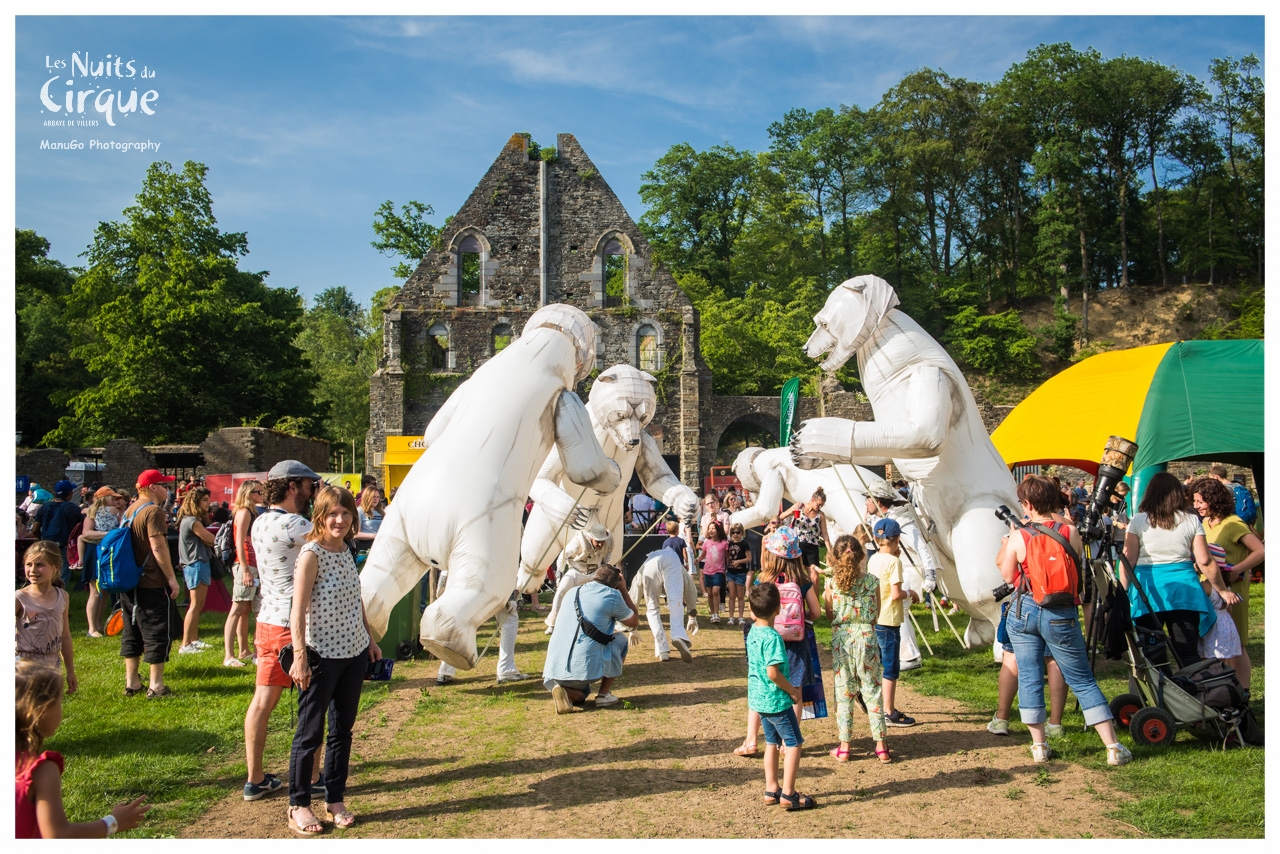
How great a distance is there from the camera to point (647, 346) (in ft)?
91.7

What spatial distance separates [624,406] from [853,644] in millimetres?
3003

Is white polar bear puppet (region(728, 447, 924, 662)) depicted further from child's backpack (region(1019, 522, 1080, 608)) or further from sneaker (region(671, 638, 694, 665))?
child's backpack (region(1019, 522, 1080, 608))

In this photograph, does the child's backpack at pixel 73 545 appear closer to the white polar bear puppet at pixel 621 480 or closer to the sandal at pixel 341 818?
the white polar bear puppet at pixel 621 480

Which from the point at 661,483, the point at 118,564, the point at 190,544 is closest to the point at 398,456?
the point at 190,544

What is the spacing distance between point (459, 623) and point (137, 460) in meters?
23.2

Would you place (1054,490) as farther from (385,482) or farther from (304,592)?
(385,482)

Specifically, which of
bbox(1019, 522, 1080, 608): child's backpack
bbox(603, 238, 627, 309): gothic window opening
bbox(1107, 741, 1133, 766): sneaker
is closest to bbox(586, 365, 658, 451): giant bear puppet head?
bbox(1019, 522, 1080, 608): child's backpack

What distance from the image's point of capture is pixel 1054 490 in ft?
16.4

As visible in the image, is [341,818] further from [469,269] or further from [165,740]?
[469,269]

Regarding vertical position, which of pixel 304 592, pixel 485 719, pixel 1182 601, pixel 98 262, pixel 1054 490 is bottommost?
pixel 485 719

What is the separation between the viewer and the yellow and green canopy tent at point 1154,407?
8531 millimetres

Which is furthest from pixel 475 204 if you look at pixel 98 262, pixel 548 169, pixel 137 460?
pixel 98 262

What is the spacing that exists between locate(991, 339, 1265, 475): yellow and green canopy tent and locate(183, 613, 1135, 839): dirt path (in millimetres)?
3810

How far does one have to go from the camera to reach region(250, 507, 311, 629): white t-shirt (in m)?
4.62
